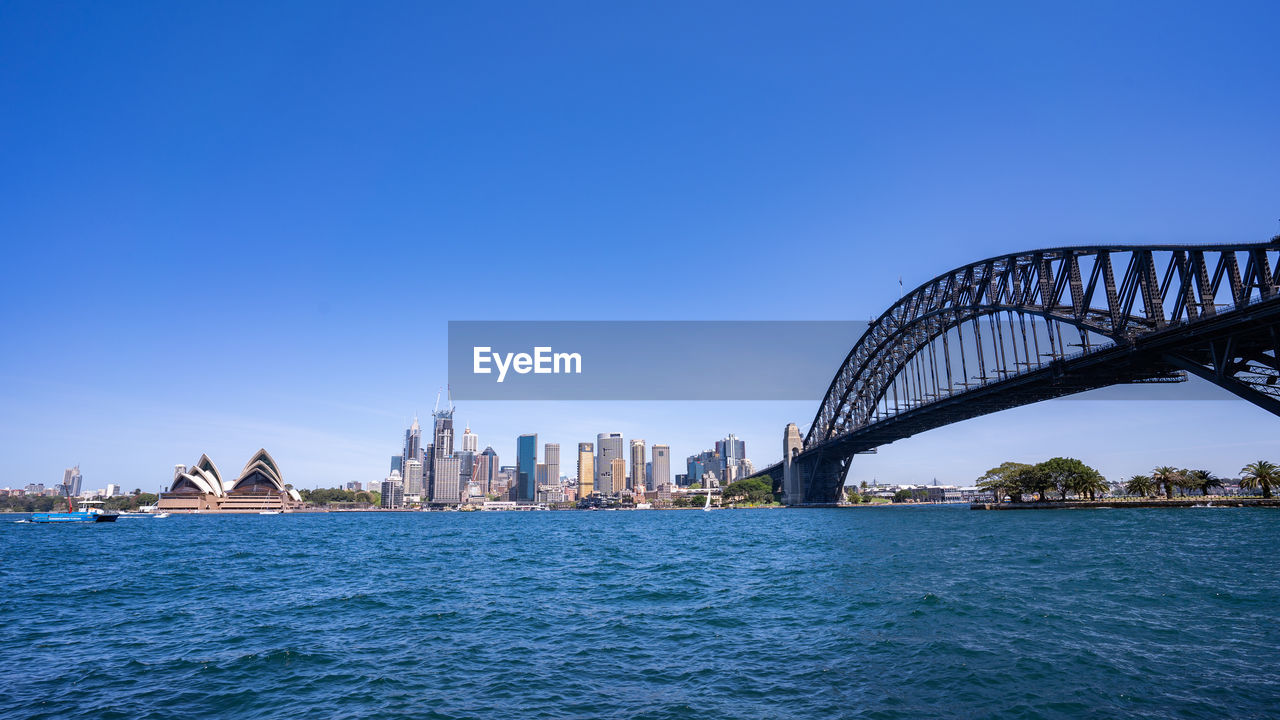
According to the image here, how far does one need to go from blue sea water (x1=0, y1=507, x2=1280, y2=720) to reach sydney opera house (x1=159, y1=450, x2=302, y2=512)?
175 meters

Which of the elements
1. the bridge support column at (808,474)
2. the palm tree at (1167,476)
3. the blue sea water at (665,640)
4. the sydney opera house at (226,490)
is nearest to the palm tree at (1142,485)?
the palm tree at (1167,476)

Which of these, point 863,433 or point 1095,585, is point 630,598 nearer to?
point 1095,585

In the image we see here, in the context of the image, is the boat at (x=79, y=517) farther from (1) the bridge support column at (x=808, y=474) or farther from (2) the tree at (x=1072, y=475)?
(2) the tree at (x=1072, y=475)

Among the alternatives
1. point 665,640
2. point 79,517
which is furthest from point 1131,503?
point 79,517

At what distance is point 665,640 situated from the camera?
16.8 m

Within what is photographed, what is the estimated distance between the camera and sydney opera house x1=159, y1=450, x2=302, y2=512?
177750 mm

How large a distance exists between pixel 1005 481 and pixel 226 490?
20621 cm

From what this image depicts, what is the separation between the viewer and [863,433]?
112062mm

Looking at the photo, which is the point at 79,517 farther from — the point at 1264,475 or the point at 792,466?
the point at 1264,475

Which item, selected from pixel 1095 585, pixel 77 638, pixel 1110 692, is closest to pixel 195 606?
pixel 77 638

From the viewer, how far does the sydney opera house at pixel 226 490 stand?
177750mm

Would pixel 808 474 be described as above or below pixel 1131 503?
above

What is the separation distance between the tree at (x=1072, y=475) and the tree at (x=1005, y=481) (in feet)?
15.0

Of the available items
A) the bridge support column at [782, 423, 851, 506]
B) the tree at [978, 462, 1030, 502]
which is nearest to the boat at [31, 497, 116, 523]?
the bridge support column at [782, 423, 851, 506]
